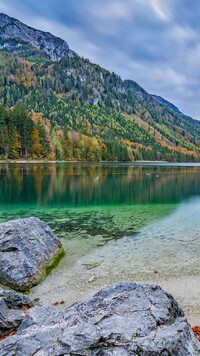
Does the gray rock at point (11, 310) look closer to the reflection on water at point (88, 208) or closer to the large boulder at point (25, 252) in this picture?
the large boulder at point (25, 252)

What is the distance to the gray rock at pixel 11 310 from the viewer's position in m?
8.25

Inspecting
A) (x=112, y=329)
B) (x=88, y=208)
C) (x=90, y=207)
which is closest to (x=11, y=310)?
(x=112, y=329)

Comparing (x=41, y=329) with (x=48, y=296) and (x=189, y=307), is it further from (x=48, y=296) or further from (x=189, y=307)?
(x=189, y=307)

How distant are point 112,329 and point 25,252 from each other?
9.50 m

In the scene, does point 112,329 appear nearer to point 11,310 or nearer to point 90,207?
point 11,310

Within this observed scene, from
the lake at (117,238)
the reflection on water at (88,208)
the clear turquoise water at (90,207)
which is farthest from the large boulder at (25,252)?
the clear turquoise water at (90,207)

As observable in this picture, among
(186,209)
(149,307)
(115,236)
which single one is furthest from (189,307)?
(186,209)

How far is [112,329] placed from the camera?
6.22 meters

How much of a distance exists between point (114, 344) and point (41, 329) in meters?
2.07

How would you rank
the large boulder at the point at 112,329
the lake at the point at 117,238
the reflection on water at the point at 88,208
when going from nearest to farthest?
the large boulder at the point at 112,329 < the lake at the point at 117,238 < the reflection on water at the point at 88,208

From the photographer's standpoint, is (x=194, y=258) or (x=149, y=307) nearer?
(x=149, y=307)

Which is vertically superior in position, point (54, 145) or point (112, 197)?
point (54, 145)

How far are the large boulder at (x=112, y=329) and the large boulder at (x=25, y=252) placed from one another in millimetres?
6016

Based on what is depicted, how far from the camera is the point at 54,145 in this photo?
16738 centimetres
